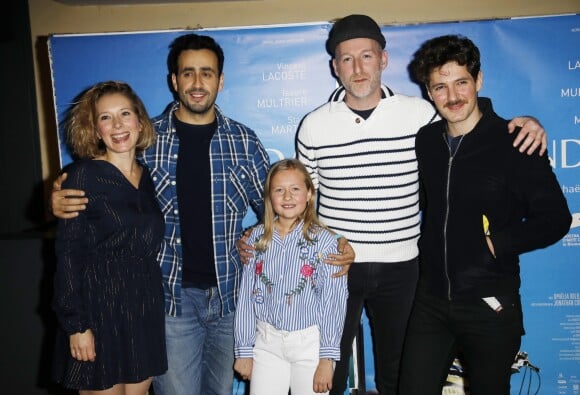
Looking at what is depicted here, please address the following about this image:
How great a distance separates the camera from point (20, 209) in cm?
413

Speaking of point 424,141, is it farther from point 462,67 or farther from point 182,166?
point 182,166

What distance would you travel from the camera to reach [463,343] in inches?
83.4

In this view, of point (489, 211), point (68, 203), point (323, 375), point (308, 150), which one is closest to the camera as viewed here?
point (68, 203)

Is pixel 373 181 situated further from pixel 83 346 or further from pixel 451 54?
pixel 83 346

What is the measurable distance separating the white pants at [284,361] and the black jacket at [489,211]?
0.64 metres

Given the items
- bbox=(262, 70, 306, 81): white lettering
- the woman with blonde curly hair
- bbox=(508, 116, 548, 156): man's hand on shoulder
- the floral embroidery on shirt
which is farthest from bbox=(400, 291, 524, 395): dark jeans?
bbox=(262, 70, 306, 81): white lettering

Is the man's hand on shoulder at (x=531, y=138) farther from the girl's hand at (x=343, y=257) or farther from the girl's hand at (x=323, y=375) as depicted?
the girl's hand at (x=323, y=375)

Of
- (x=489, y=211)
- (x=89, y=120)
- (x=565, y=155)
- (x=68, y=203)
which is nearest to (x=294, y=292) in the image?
(x=489, y=211)

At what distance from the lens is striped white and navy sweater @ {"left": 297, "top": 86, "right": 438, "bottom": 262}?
8.24 feet

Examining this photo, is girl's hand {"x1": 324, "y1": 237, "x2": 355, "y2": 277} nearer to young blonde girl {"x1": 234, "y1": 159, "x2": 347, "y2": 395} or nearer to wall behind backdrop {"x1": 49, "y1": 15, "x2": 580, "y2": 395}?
young blonde girl {"x1": 234, "y1": 159, "x2": 347, "y2": 395}

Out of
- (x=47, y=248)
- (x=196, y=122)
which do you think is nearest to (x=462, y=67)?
(x=196, y=122)

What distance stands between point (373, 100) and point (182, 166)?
1.05m

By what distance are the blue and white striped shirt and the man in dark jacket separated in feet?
1.35

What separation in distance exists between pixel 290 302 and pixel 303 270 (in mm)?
157
